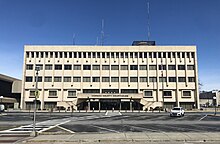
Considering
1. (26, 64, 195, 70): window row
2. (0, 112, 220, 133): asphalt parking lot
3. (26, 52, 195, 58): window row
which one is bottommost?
(0, 112, 220, 133): asphalt parking lot

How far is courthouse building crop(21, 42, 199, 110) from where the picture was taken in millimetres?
66312

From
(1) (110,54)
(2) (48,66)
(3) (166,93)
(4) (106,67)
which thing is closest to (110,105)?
(4) (106,67)

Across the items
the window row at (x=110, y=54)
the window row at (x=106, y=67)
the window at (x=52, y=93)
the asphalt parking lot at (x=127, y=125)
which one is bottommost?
the asphalt parking lot at (x=127, y=125)

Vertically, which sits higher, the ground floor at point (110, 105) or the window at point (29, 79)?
the window at point (29, 79)

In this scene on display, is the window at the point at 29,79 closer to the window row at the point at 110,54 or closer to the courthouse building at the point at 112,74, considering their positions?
the courthouse building at the point at 112,74

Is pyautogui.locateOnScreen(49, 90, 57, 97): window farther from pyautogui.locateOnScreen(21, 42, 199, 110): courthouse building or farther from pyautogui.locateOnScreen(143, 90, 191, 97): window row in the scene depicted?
pyautogui.locateOnScreen(143, 90, 191, 97): window row

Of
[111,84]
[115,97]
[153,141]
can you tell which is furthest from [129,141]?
[111,84]

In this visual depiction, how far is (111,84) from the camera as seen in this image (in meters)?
66.6

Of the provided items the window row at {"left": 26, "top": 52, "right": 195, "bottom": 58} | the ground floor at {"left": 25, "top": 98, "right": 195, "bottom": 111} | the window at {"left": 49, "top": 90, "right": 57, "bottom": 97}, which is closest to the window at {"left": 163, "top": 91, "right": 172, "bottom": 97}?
the ground floor at {"left": 25, "top": 98, "right": 195, "bottom": 111}

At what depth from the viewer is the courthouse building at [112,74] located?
6631 centimetres

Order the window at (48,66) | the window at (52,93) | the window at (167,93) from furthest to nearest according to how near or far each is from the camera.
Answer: the window at (48,66) → the window at (52,93) → the window at (167,93)

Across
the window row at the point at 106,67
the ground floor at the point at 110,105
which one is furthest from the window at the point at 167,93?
the window row at the point at 106,67

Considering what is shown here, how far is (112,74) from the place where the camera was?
6725 cm

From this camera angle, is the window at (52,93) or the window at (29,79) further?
the window at (29,79)
